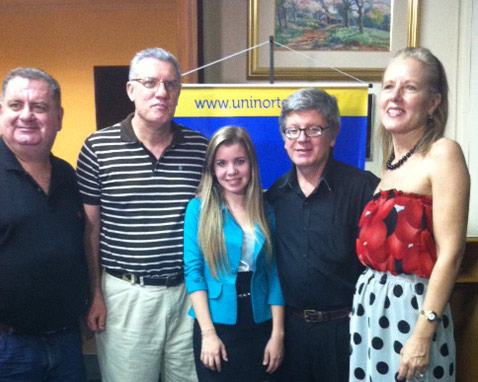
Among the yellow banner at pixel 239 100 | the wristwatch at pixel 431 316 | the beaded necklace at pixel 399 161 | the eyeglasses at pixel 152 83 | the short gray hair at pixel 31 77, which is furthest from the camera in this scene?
the yellow banner at pixel 239 100

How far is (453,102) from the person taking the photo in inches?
113

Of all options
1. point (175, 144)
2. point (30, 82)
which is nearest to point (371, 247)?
point (175, 144)

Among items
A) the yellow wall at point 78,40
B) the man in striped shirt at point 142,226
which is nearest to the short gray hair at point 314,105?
the man in striped shirt at point 142,226

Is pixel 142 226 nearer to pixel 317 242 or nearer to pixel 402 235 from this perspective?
pixel 317 242

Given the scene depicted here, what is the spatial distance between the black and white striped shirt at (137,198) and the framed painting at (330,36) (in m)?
1.23

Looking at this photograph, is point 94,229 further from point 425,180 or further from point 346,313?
point 425,180

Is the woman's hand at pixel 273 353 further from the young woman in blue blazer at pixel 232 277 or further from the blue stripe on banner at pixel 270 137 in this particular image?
the blue stripe on banner at pixel 270 137

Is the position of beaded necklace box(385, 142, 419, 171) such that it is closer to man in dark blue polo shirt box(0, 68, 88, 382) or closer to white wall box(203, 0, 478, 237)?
man in dark blue polo shirt box(0, 68, 88, 382)

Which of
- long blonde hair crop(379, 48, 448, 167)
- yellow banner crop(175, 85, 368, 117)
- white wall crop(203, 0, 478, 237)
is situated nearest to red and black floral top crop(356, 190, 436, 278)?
long blonde hair crop(379, 48, 448, 167)

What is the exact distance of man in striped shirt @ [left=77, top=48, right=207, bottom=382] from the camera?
1.78m

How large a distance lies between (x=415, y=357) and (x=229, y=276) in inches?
25.5

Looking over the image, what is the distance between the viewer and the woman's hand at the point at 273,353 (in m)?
1.69

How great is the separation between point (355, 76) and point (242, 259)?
1.64 m

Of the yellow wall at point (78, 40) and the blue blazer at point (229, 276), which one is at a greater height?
the yellow wall at point (78, 40)
